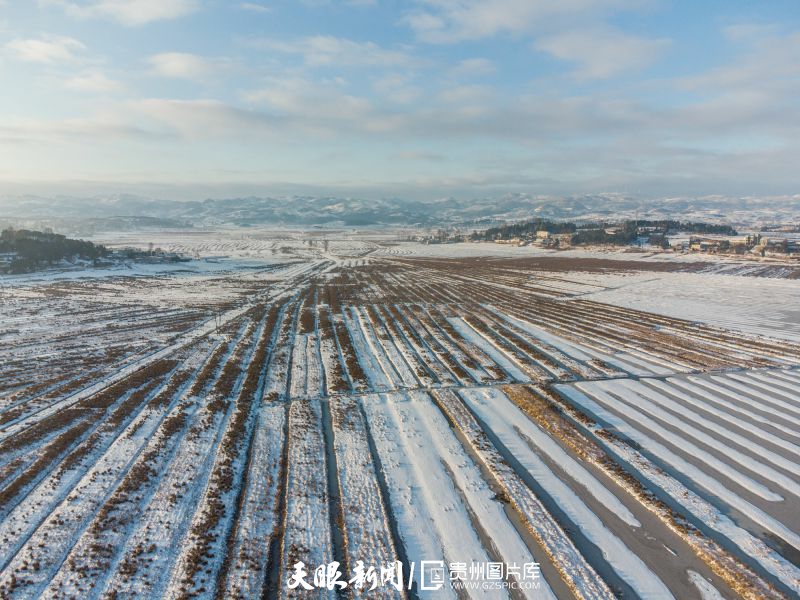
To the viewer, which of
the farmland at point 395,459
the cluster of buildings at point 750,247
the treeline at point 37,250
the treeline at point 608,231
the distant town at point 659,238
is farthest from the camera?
the treeline at point 608,231

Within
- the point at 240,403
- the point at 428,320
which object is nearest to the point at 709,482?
the point at 240,403

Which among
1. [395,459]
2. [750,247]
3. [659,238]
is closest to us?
[395,459]

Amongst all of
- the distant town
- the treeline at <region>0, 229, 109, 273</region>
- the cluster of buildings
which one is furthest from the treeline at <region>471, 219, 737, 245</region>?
the treeline at <region>0, 229, 109, 273</region>

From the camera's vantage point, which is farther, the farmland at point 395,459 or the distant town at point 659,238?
the distant town at point 659,238

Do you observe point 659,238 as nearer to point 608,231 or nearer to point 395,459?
point 608,231

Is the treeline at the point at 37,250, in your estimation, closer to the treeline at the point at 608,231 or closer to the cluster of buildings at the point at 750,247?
the treeline at the point at 608,231

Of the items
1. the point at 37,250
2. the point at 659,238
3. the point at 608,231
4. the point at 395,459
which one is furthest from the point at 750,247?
the point at 37,250

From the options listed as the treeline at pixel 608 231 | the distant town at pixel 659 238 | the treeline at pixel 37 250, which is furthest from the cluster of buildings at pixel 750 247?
the treeline at pixel 37 250
